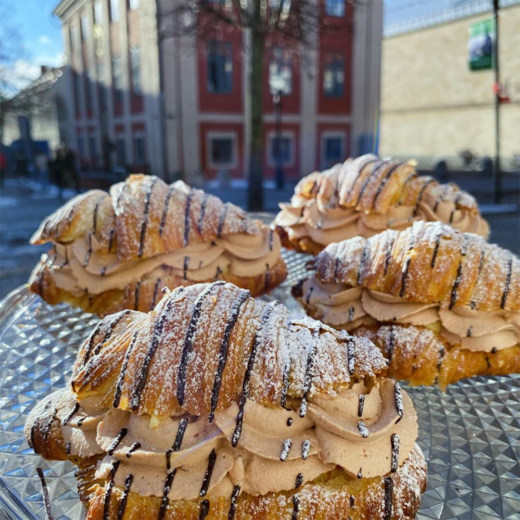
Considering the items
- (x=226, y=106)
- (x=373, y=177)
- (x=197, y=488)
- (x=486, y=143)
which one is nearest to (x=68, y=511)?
(x=197, y=488)

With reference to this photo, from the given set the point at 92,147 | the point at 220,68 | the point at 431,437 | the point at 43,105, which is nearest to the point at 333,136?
the point at 220,68

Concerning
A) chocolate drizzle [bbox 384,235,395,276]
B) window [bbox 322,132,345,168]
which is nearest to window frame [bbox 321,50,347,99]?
window [bbox 322,132,345,168]

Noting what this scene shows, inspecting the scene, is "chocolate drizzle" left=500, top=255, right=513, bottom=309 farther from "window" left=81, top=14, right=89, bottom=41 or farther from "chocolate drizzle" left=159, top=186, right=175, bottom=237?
"window" left=81, top=14, right=89, bottom=41

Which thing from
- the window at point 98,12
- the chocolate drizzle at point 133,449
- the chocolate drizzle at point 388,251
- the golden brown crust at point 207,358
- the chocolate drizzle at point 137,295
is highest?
the window at point 98,12

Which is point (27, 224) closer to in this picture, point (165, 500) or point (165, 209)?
point (165, 209)

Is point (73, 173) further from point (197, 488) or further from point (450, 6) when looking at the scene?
point (450, 6)

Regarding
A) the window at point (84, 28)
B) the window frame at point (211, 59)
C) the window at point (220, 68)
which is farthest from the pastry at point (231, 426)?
the window at point (84, 28)

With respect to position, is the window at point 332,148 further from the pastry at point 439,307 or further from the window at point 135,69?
the pastry at point 439,307
